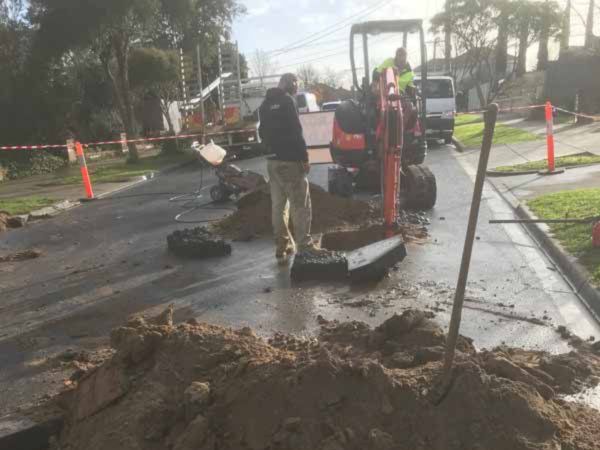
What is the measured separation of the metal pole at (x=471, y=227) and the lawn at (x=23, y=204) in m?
11.4

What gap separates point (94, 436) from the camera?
3.16m

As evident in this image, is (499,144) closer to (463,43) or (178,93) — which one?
(178,93)

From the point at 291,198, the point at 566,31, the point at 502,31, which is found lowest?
the point at 291,198

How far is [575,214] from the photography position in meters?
7.62

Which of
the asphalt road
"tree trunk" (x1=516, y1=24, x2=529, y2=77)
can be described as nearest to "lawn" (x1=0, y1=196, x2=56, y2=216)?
the asphalt road

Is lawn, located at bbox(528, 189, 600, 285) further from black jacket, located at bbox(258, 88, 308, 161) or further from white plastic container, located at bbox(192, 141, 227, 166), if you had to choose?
white plastic container, located at bbox(192, 141, 227, 166)

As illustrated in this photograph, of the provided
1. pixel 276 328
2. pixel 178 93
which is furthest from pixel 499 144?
pixel 178 93

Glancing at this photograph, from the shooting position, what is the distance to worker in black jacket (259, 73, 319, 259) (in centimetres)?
689

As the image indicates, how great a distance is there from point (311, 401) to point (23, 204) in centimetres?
1259

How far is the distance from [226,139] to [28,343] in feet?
61.1

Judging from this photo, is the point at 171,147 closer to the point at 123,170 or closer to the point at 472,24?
the point at 123,170

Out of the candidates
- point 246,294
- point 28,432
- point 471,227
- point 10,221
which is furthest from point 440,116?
point 28,432

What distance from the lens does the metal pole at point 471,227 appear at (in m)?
2.79

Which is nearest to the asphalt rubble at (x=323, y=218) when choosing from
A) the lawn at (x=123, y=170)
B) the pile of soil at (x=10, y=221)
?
the pile of soil at (x=10, y=221)
